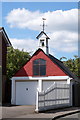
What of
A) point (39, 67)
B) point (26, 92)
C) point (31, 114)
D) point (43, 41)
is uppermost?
point (43, 41)

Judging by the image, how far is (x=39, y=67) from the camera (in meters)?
25.4

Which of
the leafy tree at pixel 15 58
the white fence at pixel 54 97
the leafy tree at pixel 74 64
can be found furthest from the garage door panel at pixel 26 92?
the leafy tree at pixel 74 64

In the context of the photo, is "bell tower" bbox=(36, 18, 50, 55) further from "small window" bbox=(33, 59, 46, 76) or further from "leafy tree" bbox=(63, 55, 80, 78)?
"leafy tree" bbox=(63, 55, 80, 78)

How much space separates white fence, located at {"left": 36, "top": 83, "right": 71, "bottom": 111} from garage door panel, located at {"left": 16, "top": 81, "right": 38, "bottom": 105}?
11.0ft

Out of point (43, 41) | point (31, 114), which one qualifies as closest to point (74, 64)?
point (43, 41)

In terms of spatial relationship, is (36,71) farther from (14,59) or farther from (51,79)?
(14,59)

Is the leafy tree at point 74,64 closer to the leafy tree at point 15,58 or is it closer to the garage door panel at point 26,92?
the leafy tree at point 15,58

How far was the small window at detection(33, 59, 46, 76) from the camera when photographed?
83.3 ft

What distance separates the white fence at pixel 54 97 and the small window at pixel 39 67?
9.95 feet

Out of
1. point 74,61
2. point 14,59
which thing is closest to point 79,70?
point 74,61

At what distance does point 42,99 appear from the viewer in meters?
18.8

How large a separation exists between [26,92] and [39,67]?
8.36 ft

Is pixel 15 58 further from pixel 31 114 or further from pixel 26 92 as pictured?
pixel 31 114

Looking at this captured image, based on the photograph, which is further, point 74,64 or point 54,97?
point 74,64
